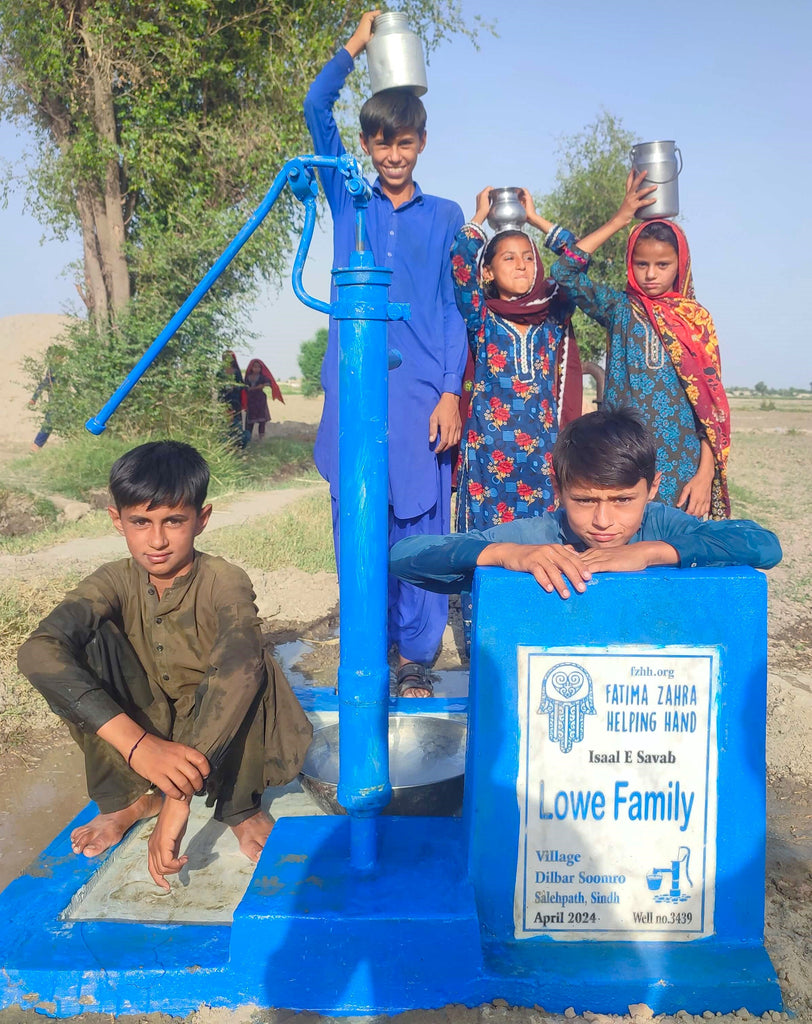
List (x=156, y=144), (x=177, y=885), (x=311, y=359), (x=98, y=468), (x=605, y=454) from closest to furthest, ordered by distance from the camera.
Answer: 1. (x=605, y=454)
2. (x=177, y=885)
3. (x=98, y=468)
4. (x=156, y=144)
5. (x=311, y=359)

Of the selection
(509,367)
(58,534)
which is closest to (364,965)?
(509,367)

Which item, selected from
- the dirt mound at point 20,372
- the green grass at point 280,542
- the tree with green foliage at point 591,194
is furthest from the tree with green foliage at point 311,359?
the green grass at point 280,542

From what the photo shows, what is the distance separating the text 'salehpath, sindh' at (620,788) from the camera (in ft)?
5.41

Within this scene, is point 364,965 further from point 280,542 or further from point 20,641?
point 280,542

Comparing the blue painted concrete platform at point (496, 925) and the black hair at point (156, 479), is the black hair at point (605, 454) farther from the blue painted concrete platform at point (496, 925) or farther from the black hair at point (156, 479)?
the black hair at point (156, 479)

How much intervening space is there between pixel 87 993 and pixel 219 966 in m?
0.25

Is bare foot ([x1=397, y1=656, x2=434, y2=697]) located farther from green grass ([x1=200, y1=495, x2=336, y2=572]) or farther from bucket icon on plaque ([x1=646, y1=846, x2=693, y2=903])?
green grass ([x1=200, y1=495, x2=336, y2=572])

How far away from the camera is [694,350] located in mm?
3078

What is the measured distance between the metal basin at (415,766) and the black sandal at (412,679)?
46 centimetres

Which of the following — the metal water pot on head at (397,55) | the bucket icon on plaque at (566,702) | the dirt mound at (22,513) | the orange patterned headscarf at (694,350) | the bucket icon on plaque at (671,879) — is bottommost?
the bucket icon on plaque at (671,879)

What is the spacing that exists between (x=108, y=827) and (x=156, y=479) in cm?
86

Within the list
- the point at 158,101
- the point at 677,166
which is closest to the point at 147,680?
the point at 677,166

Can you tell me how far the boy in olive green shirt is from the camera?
1.87 m

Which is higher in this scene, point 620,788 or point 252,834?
point 620,788
